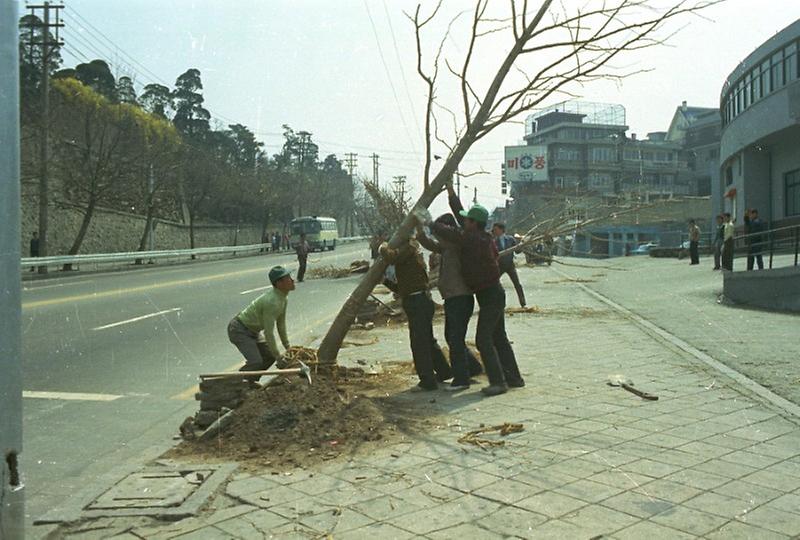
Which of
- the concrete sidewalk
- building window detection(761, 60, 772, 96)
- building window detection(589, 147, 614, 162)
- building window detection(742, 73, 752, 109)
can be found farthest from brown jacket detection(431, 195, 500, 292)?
building window detection(589, 147, 614, 162)

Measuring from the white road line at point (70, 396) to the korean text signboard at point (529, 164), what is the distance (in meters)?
75.8

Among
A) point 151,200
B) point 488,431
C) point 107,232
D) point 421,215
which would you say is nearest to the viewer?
point 488,431

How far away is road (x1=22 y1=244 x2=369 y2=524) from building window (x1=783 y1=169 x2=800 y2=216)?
23.0m

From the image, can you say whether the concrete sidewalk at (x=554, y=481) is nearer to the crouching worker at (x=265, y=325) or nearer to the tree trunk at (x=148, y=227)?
the crouching worker at (x=265, y=325)

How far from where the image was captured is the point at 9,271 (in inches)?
121

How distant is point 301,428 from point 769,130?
32.5 meters

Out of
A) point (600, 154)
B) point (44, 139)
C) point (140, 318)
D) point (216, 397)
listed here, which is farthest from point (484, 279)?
point (600, 154)

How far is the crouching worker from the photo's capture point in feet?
22.2

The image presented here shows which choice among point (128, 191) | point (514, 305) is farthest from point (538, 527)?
point (128, 191)

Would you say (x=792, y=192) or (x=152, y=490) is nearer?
(x=152, y=490)

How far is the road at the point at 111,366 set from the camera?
18.7ft

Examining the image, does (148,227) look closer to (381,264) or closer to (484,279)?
(381,264)

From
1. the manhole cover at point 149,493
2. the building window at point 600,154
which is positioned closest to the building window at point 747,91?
the manhole cover at point 149,493

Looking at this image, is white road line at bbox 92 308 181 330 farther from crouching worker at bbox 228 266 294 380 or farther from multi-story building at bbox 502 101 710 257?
multi-story building at bbox 502 101 710 257
